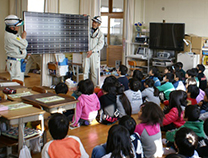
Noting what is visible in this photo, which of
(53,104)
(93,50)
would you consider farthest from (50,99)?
(93,50)

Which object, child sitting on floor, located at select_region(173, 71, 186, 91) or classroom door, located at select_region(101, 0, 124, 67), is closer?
child sitting on floor, located at select_region(173, 71, 186, 91)

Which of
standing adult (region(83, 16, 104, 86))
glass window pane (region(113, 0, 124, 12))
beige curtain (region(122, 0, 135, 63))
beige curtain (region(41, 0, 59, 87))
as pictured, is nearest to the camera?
beige curtain (region(41, 0, 59, 87))

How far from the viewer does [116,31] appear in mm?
10703

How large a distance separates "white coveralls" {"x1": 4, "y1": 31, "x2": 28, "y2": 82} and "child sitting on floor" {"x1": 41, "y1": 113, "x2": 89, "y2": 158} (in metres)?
3.29

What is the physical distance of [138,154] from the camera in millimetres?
2824

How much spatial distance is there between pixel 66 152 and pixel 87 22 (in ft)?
16.3

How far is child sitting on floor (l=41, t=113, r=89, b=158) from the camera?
8.25 ft

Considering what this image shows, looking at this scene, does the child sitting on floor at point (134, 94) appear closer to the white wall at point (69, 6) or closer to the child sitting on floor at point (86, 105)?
the child sitting on floor at point (86, 105)

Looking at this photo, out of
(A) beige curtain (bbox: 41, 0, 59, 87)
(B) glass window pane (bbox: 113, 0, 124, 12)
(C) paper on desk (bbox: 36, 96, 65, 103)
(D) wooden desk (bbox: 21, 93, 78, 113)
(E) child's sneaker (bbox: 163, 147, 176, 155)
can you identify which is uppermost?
(B) glass window pane (bbox: 113, 0, 124, 12)

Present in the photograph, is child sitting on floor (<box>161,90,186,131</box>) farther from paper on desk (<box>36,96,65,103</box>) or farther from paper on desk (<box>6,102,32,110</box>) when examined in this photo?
paper on desk (<box>6,102,32,110</box>)

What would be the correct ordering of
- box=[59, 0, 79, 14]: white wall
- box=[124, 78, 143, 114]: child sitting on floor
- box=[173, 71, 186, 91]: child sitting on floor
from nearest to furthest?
box=[124, 78, 143, 114]: child sitting on floor, box=[173, 71, 186, 91]: child sitting on floor, box=[59, 0, 79, 14]: white wall

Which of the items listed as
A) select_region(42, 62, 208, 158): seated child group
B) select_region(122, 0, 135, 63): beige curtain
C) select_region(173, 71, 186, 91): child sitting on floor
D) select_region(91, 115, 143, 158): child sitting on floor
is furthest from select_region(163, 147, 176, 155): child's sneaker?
select_region(122, 0, 135, 63): beige curtain

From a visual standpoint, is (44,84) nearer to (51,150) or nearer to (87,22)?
(87,22)

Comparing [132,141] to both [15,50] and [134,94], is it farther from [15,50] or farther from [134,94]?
[15,50]
